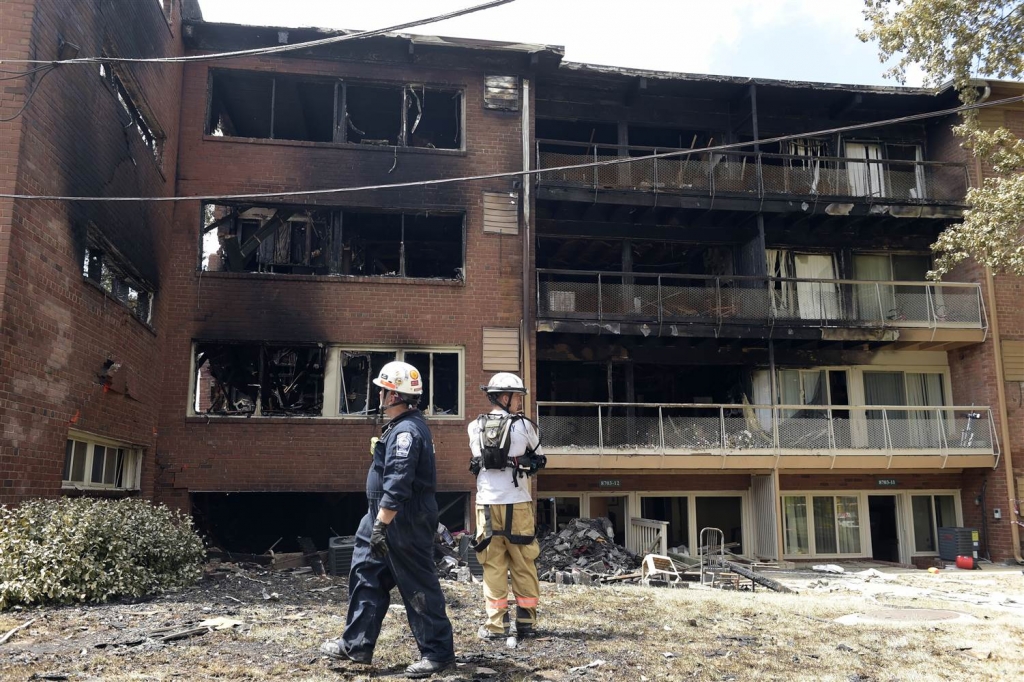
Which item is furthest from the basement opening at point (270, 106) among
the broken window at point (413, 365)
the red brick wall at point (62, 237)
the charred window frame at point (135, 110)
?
the broken window at point (413, 365)

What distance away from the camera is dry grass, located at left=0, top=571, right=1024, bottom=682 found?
17.5 feet

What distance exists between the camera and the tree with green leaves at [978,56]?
13453 millimetres

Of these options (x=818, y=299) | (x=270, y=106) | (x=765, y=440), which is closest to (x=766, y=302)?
(x=818, y=299)

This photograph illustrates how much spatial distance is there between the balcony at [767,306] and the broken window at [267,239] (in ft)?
16.6

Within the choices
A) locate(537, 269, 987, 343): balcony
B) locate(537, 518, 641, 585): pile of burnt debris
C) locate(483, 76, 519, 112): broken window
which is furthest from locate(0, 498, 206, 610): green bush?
locate(483, 76, 519, 112): broken window

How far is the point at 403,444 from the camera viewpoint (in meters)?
5.37

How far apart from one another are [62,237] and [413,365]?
743 cm

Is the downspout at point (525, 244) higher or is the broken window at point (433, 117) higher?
the broken window at point (433, 117)

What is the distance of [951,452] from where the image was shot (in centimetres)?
1802

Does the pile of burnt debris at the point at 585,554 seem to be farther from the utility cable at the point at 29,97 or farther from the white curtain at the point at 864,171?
the white curtain at the point at 864,171

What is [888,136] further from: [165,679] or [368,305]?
[165,679]

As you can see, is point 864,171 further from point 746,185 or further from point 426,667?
point 426,667

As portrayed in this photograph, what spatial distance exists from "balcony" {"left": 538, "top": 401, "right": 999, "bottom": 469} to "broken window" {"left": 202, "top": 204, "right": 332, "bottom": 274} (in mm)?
6177

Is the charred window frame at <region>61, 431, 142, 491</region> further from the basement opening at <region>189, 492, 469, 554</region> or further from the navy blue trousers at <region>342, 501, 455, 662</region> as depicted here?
the navy blue trousers at <region>342, 501, 455, 662</region>
